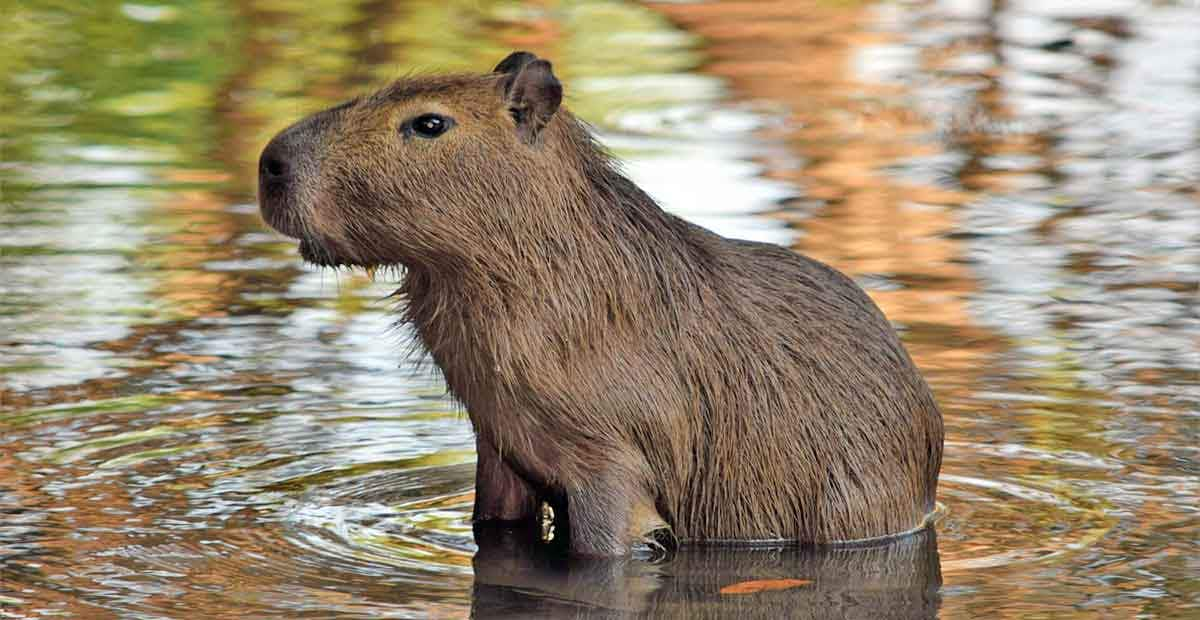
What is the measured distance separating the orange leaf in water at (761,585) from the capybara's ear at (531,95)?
41.9 inches

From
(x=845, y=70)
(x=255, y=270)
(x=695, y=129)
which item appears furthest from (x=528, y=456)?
(x=845, y=70)

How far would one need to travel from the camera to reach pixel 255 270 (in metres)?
8.06

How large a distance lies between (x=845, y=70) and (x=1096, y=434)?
6.19 metres

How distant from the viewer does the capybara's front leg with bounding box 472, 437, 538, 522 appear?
215 inches

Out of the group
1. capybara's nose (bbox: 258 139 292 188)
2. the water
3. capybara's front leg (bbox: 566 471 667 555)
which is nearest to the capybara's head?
capybara's nose (bbox: 258 139 292 188)

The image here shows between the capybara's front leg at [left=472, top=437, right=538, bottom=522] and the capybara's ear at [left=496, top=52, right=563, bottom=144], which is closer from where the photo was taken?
the capybara's ear at [left=496, top=52, right=563, bottom=144]

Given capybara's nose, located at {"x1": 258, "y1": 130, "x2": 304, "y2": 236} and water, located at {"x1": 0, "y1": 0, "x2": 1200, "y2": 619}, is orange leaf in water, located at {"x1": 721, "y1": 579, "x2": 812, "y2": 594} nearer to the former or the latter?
water, located at {"x1": 0, "y1": 0, "x2": 1200, "y2": 619}

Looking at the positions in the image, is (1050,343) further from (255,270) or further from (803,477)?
(255,270)

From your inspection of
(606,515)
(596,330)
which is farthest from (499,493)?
(596,330)

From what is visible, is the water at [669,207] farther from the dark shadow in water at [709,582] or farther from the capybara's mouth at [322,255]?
the capybara's mouth at [322,255]

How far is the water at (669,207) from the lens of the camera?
5.05 m

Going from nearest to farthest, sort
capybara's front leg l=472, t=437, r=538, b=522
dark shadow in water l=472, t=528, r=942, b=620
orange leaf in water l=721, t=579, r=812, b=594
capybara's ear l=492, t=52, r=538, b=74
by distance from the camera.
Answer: dark shadow in water l=472, t=528, r=942, b=620
orange leaf in water l=721, t=579, r=812, b=594
capybara's ear l=492, t=52, r=538, b=74
capybara's front leg l=472, t=437, r=538, b=522

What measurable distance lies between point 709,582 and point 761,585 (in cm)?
11

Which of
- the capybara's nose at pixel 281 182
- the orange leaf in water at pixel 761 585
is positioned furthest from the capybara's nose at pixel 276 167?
the orange leaf in water at pixel 761 585
